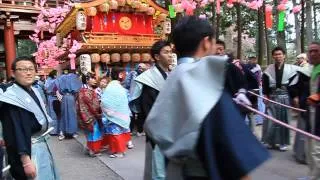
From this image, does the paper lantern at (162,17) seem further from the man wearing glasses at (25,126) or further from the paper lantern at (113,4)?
the man wearing glasses at (25,126)

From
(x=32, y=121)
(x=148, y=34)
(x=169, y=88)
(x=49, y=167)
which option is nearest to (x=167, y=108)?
(x=169, y=88)

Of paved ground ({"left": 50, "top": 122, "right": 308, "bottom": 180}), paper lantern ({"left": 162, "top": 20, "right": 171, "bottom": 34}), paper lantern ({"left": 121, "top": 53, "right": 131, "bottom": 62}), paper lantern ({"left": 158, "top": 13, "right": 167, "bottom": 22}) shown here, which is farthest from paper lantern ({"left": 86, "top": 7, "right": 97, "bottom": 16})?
paved ground ({"left": 50, "top": 122, "right": 308, "bottom": 180})

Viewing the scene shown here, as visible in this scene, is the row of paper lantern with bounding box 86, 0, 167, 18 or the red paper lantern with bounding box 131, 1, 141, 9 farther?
the red paper lantern with bounding box 131, 1, 141, 9

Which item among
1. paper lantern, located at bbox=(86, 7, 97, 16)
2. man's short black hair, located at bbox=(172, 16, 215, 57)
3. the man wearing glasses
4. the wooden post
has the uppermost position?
paper lantern, located at bbox=(86, 7, 97, 16)

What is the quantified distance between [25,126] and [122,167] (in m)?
3.67

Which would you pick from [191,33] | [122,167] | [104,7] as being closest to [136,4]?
[104,7]

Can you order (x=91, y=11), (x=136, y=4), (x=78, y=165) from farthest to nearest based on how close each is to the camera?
(x=136, y=4), (x=91, y=11), (x=78, y=165)

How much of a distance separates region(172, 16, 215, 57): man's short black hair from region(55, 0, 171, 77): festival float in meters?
10.3

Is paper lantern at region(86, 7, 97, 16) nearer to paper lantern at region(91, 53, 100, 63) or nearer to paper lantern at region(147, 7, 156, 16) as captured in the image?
paper lantern at region(91, 53, 100, 63)

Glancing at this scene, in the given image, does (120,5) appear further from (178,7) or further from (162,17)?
(178,7)

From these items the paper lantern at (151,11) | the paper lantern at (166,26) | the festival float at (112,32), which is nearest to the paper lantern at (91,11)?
the festival float at (112,32)

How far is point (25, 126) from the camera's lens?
355cm

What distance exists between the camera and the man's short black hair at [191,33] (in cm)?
228

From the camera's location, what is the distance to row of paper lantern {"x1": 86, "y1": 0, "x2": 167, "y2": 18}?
13203mm
